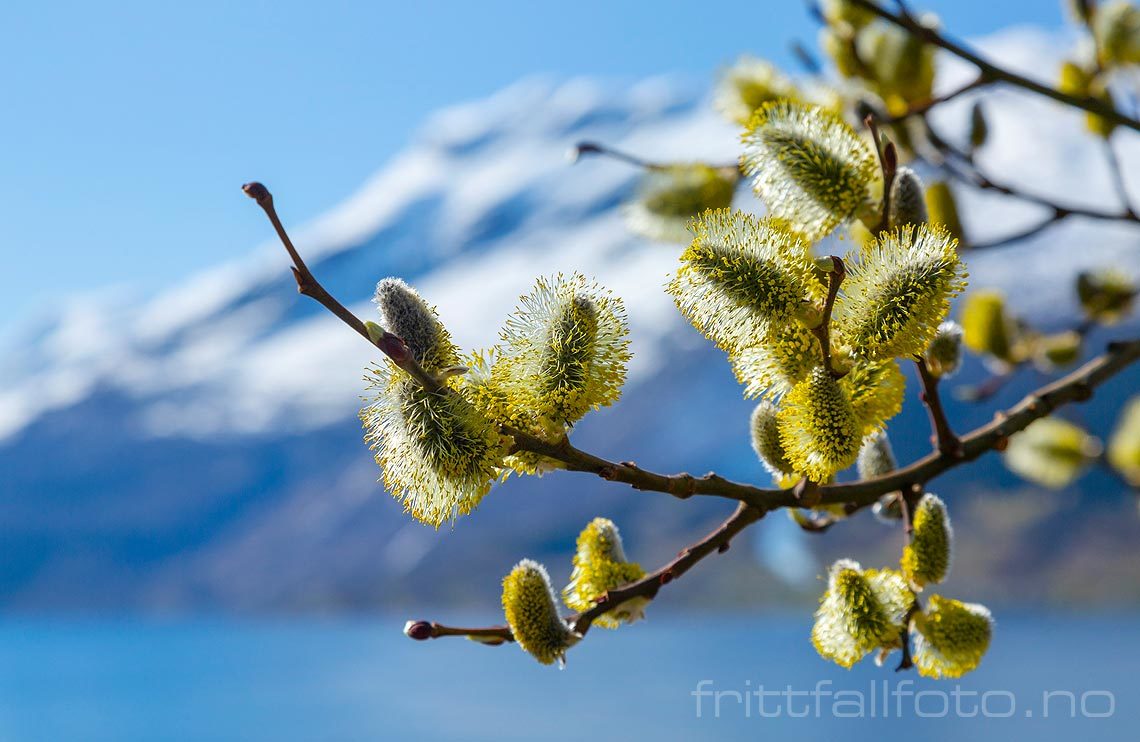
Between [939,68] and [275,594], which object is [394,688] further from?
[939,68]

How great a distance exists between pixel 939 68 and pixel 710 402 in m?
94.0

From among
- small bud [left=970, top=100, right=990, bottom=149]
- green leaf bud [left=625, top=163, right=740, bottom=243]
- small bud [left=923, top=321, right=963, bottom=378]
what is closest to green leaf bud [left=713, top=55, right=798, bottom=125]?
green leaf bud [left=625, top=163, right=740, bottom=243]

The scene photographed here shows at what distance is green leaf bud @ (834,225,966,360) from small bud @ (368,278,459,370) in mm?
314

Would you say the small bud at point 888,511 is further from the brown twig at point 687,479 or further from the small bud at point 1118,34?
the small bud at point 1118,34

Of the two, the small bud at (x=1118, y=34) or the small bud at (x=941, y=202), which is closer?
the small bud at (x=941, y=202)

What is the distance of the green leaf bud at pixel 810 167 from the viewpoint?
2.92 ft

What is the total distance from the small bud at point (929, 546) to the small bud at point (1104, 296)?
1.21m

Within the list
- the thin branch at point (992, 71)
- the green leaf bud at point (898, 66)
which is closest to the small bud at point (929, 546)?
the thin branch at point (992, 71)

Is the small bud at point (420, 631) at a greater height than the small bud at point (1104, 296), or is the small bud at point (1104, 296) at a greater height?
the small bud at point (1104, 296)

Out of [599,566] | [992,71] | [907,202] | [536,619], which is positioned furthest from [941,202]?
[536,619]

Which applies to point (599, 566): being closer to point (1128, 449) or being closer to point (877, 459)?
point (877, 459)

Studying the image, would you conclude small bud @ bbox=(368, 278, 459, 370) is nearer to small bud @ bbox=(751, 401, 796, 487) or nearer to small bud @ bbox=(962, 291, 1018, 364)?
small bud @ bbox=(751, 401, 796, 487)

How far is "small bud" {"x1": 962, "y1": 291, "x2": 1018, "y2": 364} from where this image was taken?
2078mm

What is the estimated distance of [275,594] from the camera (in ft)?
323
